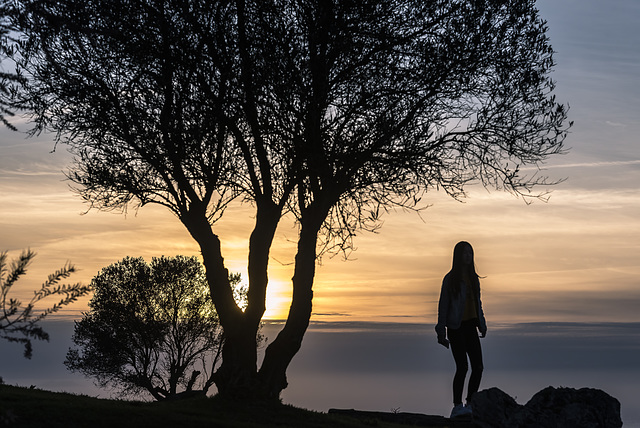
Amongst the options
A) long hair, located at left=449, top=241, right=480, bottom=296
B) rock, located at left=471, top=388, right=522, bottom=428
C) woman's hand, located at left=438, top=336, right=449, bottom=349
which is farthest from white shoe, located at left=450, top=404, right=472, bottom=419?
long hair, located at left=449, top=241, right=480, bottom=296

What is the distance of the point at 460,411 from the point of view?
15859 mm

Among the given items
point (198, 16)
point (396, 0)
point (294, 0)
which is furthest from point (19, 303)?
point (396, 0)

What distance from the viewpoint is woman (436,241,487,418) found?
51.3 feet

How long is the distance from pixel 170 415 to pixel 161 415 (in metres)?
0.17

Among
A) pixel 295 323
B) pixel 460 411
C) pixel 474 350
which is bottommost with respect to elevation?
pixel 460 411

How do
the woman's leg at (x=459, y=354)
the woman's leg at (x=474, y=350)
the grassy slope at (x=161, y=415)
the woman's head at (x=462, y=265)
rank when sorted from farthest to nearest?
the woman's head at (x=462, y=265), the woman's leg at (x=474, y=350), the woman's leg at (x=459, y=354), the grassy slope at (x=161, y=415)

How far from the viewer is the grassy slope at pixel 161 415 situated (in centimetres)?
1240

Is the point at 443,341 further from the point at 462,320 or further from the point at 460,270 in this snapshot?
the point at 460,270

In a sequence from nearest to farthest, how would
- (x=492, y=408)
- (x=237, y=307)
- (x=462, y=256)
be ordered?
1. (x=492, y=408)
2. (x=462, y=256)
3. (x=237, y=307)

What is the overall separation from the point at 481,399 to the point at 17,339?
33.6 ft

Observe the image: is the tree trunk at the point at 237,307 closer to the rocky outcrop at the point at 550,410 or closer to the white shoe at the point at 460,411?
the white shoe at the point at 460,411

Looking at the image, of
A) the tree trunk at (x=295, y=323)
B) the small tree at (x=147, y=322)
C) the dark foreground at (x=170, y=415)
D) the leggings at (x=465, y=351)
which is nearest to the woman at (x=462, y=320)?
the leggings at (x=465, y=351)

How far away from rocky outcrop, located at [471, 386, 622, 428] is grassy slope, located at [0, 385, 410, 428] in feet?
7.03

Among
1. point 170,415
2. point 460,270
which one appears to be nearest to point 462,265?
point 460,270
